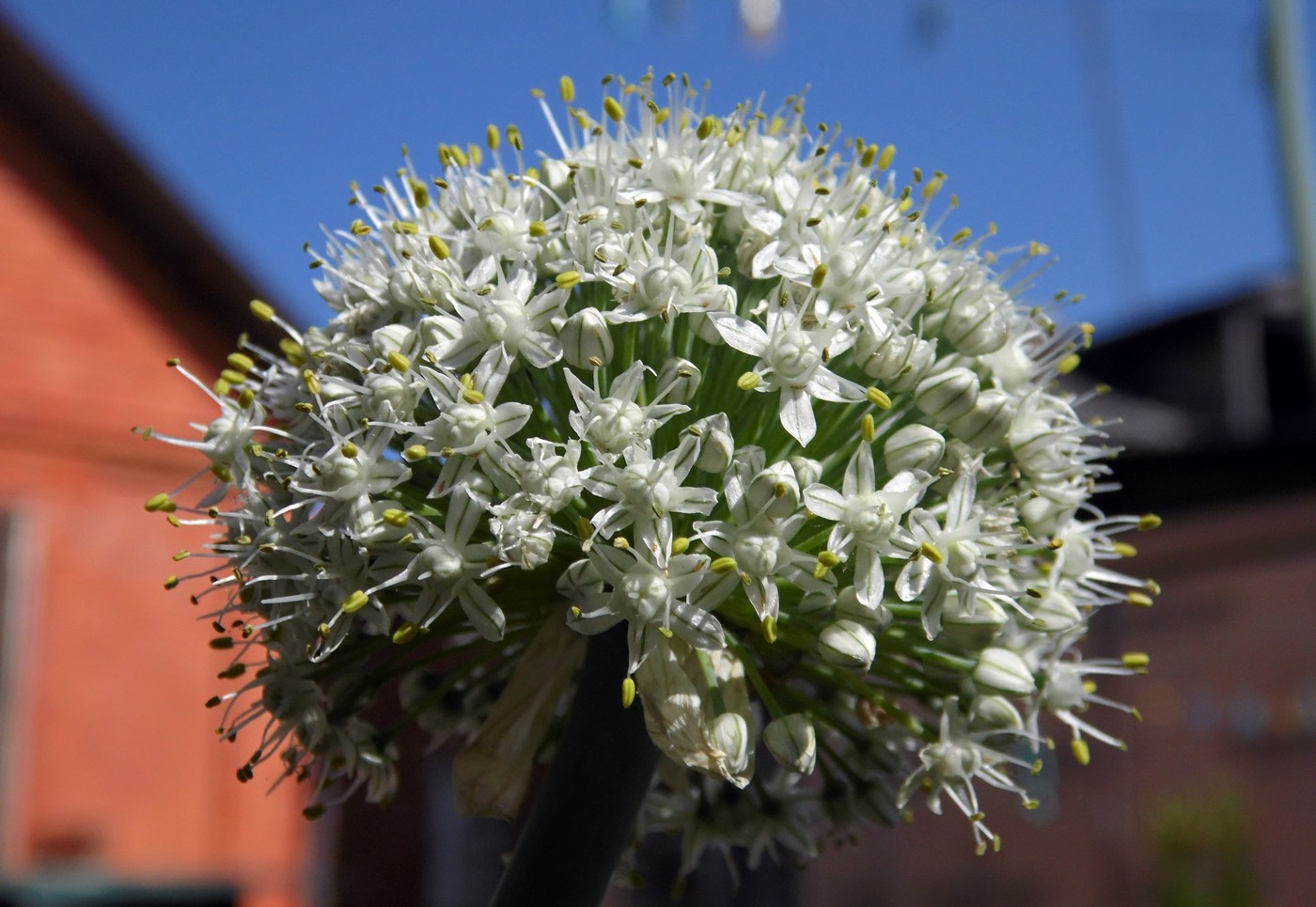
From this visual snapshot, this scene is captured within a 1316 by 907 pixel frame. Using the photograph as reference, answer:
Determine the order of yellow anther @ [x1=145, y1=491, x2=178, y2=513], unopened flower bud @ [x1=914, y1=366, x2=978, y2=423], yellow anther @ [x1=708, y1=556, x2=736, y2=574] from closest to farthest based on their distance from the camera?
1. yellow anther @ [x1=708, y1=556, x2=736, y2=574]
2. unopened flower bud @ [x1=914, y1=366, x2=978, y2=423]
3. yellow anther @ [x1=145, y1=491, x2=178, y2=513]

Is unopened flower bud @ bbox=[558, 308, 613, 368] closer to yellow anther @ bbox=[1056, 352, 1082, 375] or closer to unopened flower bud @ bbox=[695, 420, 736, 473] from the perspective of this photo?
unopened flower bud @ bbox=[695, 420, 736, 473]

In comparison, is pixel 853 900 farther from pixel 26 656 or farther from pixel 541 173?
pixel 541 173

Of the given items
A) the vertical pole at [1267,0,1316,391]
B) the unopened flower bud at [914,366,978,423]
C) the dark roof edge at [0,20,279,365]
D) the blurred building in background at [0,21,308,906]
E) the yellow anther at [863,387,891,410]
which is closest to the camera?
the yellow anther at [863,387,891,410]

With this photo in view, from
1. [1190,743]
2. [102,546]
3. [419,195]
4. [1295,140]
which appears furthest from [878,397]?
[1190,743]

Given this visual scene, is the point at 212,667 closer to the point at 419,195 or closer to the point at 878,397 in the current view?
the point at 419,195

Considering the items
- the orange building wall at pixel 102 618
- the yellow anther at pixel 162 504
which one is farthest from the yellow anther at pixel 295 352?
the orange building wall at pixel 102 618

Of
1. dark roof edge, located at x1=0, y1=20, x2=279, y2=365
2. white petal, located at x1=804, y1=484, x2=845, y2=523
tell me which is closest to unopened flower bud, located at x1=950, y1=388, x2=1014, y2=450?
white petal, located at x1=804, y1=484, x2=845, y2=523

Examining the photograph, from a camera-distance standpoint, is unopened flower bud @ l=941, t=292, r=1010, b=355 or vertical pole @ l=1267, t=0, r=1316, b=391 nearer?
unopened flower bud @ l=941, t=292, r=1010, b=355

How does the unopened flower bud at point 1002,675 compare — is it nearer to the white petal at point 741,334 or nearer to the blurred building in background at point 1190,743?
the white petal at point 741,334
